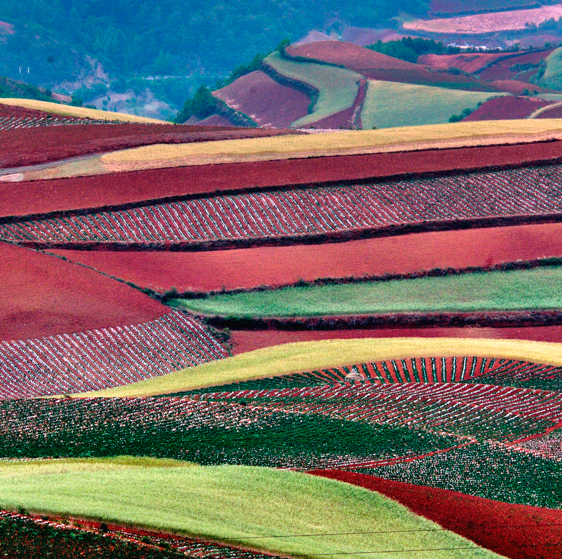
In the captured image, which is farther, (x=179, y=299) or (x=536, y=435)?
(x=179, y=299)

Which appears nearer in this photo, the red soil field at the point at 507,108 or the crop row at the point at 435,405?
the crop row at the point at 435,405

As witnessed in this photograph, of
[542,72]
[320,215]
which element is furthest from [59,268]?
[542,72]

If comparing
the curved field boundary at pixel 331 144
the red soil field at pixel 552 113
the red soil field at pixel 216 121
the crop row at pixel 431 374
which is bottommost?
the crop row at pixel 431 374

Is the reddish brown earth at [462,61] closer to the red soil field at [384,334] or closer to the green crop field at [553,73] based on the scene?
the green crop field at [553,73]

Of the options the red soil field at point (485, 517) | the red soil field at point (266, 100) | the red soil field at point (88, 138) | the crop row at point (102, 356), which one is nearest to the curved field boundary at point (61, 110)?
the red soil field at point (88, 138)

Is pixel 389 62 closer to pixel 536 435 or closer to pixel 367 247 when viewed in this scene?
pixel 367 247

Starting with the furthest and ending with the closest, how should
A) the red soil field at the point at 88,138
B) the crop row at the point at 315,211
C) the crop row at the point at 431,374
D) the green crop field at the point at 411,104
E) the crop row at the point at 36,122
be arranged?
the green crop field at the point at 411,104, the crop row at the point at 36,122, the red soil field at the point at 88,138, the crop row at the point at 315,211, the crop row at the point at 431,374

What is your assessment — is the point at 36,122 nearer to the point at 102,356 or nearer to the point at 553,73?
the point at 102,356
